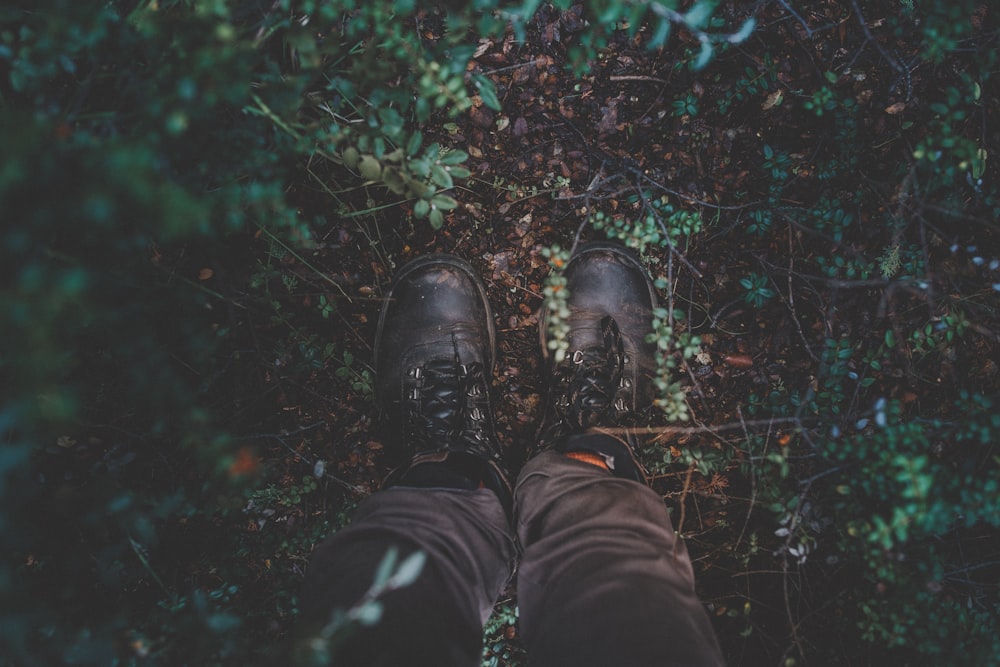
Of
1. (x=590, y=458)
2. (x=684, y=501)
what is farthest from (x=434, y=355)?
(x=684, y=501)

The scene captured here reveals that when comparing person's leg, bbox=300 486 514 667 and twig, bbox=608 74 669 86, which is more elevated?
twig, bbox=608 74 669 86

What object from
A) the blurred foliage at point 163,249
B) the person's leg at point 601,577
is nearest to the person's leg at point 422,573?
the person's leg at point 601,577

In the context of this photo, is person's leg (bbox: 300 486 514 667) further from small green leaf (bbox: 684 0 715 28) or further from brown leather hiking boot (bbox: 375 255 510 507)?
small green leaf (bbox: 684 0 715 28)

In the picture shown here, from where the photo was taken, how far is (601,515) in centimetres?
178

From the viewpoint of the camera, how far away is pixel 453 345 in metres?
2.48

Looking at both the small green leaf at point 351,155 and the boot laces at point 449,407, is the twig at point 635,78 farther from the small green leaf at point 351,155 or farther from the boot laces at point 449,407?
the small green leaf at point 351,155

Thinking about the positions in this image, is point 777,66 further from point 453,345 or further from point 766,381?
point 453,345

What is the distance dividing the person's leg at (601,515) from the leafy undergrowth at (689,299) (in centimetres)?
19

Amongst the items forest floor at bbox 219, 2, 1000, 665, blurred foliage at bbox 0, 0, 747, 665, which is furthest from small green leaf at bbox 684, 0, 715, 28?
forest floor at bbox 219, 2, 1000, 665

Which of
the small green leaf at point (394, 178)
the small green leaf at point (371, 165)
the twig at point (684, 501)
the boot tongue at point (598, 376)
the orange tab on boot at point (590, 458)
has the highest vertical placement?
the small green leaf at point (371, 165)

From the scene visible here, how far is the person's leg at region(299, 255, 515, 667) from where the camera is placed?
4.77 feet

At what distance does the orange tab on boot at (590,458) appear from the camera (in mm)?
2064

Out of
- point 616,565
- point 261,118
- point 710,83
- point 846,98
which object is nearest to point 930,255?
point 846,98

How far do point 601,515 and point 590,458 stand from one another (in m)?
0.35
